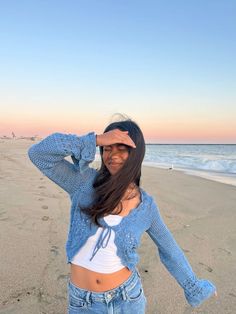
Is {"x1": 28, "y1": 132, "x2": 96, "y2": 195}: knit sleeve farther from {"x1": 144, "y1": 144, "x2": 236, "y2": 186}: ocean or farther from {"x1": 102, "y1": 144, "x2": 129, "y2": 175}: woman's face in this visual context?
{"x1": 144, "y1": 144, "x2": 236, "y2": 186}: ocean

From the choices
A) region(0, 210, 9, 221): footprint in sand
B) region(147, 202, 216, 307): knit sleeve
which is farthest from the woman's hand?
region(0, 210, 9, 221): footprint in sand

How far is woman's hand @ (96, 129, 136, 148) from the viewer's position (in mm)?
2072

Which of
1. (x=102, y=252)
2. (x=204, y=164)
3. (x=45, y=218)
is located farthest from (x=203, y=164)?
(x=102, y=252)

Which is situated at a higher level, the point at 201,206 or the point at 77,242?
the point at 77,242

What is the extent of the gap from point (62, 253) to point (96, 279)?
8.17 feet

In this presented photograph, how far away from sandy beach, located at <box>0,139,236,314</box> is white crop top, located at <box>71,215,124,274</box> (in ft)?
4.57

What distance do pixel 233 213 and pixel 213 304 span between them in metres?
4.05

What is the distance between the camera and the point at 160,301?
356 centimetres

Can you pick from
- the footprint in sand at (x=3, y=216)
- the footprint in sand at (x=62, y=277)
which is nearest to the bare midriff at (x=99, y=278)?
the footprint in sand at (x=62, y=277)

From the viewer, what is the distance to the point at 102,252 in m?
2.09

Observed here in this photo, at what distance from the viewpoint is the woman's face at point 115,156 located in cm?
217

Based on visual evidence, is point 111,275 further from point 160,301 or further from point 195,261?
point 195,261

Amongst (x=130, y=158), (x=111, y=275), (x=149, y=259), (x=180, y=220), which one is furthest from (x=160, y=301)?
(x=180, y=220)

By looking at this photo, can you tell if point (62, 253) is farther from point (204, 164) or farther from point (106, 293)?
point (204, 164)
